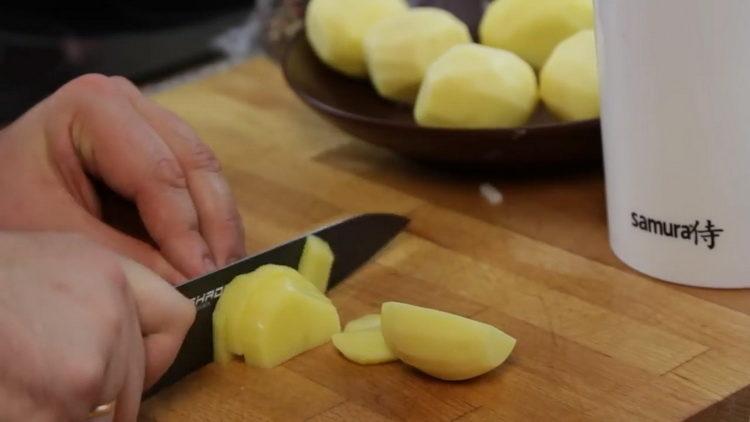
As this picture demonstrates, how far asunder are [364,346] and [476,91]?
292 mm

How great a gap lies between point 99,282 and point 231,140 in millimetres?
586

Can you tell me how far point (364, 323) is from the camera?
1.02 meters

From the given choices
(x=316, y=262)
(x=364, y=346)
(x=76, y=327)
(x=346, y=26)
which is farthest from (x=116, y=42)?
(x=76, y=327)

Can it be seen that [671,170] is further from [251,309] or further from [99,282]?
[99,282]

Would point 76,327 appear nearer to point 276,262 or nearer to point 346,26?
point 276,262

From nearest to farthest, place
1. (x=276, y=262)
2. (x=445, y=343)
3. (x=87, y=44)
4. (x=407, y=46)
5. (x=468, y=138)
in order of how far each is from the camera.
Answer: (x=445, y=343)
(x=276, y=262)
(x=468, y=138)
(x=407, y=46)
(x=87, y=44)

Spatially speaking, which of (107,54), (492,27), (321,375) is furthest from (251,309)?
(107,54)

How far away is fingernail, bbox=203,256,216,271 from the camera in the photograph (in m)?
1.04

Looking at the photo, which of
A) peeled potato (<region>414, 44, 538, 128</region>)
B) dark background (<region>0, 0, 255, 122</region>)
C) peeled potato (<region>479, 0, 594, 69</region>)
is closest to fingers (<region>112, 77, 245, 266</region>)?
peeled potato (<region>414, 44, 538, 128</region>)

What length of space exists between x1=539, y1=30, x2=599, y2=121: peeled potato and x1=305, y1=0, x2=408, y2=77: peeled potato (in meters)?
0.20

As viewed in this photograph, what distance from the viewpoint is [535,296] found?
3.42ft

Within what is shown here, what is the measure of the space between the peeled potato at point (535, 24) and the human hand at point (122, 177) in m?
0.33

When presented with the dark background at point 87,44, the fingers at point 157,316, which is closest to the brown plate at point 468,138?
the fingers at point 157,316

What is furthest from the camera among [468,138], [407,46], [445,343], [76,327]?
[407,46]
